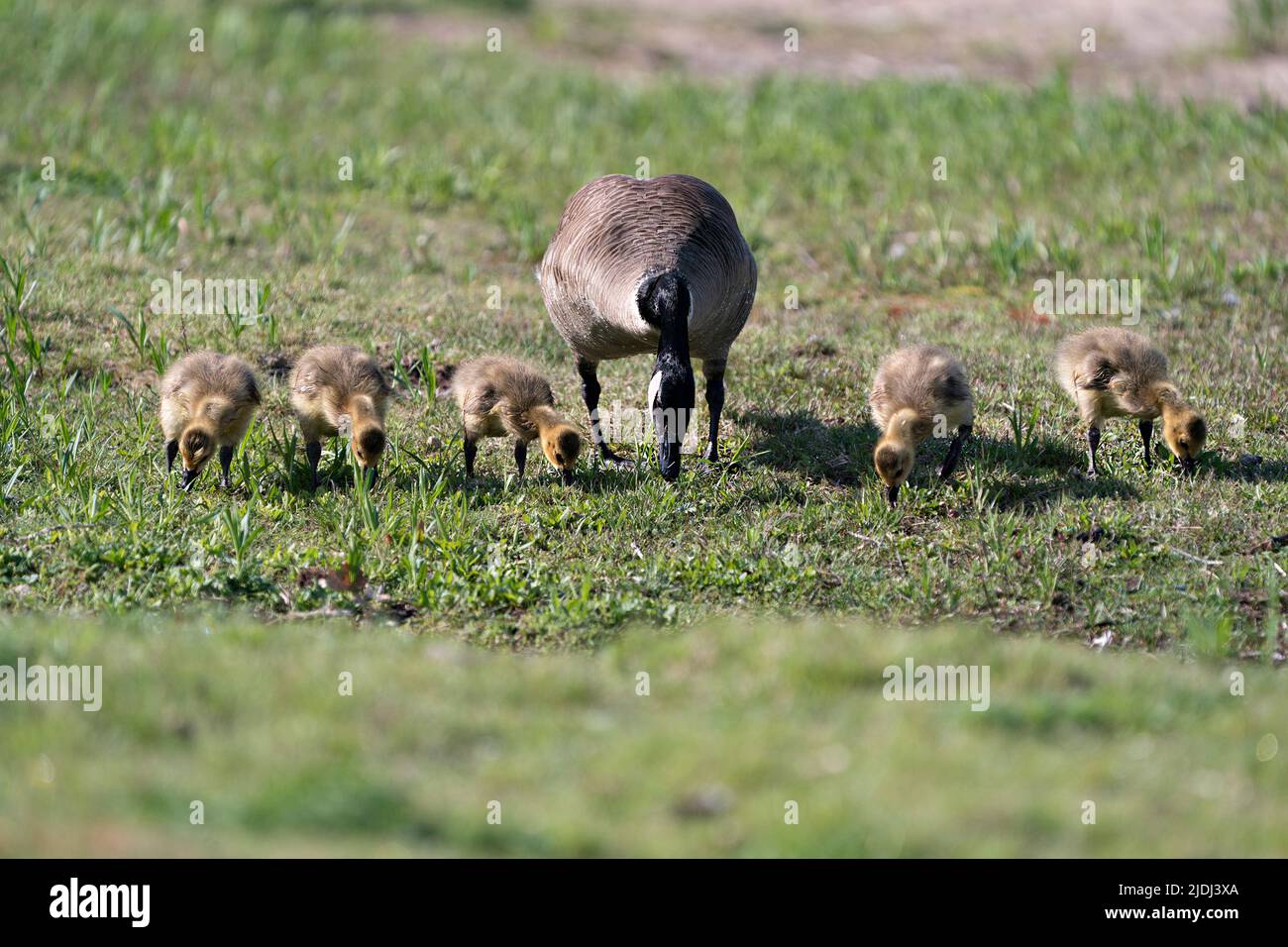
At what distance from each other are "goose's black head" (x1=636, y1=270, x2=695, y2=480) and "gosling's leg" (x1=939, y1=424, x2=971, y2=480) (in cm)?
177

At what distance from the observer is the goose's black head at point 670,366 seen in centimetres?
820

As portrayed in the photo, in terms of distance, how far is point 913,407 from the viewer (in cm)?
887

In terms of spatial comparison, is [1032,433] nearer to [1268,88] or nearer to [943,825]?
[943,825]

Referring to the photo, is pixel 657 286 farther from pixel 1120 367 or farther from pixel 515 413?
pixel 1120 367

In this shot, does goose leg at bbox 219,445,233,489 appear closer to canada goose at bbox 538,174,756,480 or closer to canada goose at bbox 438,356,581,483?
canada goose at bbox 438,356,581,483

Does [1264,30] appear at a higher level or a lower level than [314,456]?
higher

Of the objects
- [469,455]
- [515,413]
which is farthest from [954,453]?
[469,455]

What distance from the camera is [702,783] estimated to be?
16.1ft

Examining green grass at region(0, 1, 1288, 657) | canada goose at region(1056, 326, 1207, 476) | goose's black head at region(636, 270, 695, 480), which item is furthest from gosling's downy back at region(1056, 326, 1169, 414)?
goose's black head at region(636, 270, 695, 480)

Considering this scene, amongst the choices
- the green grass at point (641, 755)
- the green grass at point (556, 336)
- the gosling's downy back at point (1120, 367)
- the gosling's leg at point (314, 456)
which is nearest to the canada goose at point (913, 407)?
the green grass at point (556, 336)

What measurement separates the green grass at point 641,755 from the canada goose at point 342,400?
244 cm

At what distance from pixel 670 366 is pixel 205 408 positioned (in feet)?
9.20
